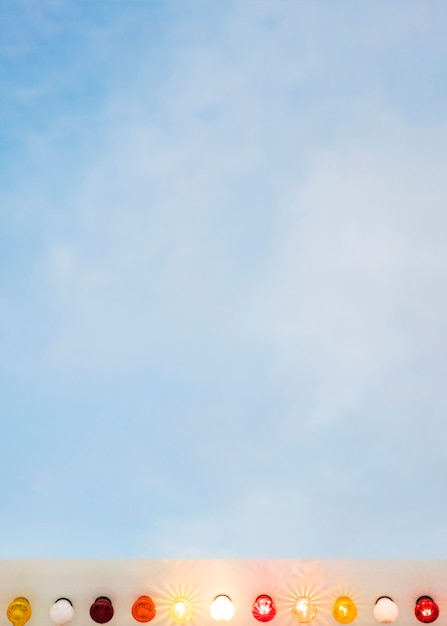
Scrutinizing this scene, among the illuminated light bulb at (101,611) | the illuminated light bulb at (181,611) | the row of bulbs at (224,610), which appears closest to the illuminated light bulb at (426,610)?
the row of bulbs at (224,610)

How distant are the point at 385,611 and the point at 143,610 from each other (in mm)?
1377

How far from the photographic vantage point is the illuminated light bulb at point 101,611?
13.2 feet

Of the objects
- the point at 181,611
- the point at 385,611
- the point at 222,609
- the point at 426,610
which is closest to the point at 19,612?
the point at 181,611

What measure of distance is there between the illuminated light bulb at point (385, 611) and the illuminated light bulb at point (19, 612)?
2.00 metres

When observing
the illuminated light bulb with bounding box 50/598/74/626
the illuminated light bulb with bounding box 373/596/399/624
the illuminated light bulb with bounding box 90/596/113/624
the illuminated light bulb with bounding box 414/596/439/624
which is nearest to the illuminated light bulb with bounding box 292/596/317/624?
the illuminated light bulb with bounding box 373/596/399/624

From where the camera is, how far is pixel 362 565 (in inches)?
162

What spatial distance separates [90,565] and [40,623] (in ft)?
1.48

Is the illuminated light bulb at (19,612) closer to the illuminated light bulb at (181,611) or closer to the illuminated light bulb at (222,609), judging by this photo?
the illuminated light bulb at (181,611)

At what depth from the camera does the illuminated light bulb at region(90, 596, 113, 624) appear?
A: 4023 mm

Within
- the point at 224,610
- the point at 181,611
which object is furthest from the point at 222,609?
the point at 181,611

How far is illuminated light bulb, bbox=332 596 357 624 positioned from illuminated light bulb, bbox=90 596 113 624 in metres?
1.29

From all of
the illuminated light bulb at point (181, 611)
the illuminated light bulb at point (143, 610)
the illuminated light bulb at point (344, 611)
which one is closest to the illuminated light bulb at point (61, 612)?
the illuminated light bulb at point (143, 610)

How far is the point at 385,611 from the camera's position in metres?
4.00

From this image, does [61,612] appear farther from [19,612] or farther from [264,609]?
[264,609]
